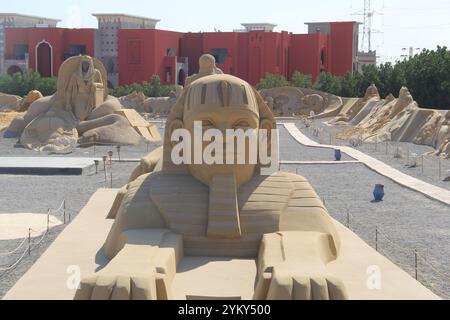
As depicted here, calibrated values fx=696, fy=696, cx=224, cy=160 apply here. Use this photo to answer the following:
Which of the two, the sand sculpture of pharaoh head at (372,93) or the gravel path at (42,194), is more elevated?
the sand sculpture of pharaoh head at (372,93)

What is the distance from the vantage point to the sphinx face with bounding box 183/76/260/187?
8.48 metres

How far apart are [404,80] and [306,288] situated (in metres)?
36.7

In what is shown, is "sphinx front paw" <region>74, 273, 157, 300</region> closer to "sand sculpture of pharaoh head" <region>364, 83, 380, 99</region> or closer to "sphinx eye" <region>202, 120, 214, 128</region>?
"sphinx eye" <region>202, 120, 214, 128</region>

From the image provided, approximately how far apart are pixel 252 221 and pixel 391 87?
3681 cm

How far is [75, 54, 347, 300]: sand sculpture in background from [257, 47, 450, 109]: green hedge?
1130 inches

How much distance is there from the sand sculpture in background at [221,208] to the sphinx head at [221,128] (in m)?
0.01

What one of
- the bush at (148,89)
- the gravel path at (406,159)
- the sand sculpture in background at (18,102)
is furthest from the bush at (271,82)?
the sand sculpture in background at (18,102)

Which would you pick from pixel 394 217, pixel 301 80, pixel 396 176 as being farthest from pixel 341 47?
pixel 394 217

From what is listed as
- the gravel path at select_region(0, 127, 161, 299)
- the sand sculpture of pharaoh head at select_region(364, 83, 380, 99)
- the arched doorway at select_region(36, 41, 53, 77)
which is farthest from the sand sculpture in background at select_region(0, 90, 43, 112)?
the sand sculpture of pharaoh head at select_region(364, 83, 380, 99)

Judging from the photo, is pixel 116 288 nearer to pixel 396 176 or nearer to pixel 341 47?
pixel 396 176

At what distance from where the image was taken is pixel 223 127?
8477mm

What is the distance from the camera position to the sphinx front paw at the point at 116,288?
6246 millimetres

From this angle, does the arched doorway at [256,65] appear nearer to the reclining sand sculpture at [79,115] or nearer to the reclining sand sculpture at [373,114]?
the reclining sand sculpture at [373,114]
